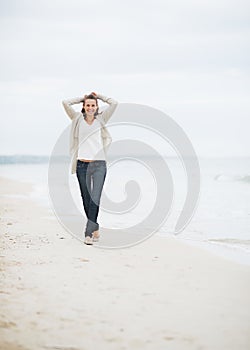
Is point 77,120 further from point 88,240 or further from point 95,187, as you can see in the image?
point 88,240

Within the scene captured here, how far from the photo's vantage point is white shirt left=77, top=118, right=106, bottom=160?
6.03 meters

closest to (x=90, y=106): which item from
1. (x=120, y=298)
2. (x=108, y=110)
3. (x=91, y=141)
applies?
(x=108, y=110)

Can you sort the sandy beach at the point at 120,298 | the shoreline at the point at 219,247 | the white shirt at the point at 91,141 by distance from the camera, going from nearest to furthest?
1. the sandy beach at the point at 120,298
2. the shoreline at the point at 219,247
3. the white shirt at the point at 91,141

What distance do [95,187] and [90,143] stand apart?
55cm

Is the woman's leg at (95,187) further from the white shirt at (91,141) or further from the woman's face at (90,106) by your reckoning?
the woman's face at (90,106)

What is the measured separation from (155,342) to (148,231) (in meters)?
4.68

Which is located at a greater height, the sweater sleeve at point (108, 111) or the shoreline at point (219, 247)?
the sweater sleeve at point (108, 111)

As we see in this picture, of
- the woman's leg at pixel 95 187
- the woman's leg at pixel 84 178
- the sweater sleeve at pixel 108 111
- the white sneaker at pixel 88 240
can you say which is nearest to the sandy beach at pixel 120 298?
the white sneaker at pixel 88 240

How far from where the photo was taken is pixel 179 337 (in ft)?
10.5

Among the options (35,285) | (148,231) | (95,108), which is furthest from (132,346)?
(148,231)

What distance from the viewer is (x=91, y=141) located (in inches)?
238

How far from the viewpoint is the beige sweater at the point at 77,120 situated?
6070 millimetres

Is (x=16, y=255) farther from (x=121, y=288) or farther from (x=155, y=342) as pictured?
(x=155, y=342)

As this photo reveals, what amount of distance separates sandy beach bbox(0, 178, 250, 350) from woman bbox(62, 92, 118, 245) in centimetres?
75
